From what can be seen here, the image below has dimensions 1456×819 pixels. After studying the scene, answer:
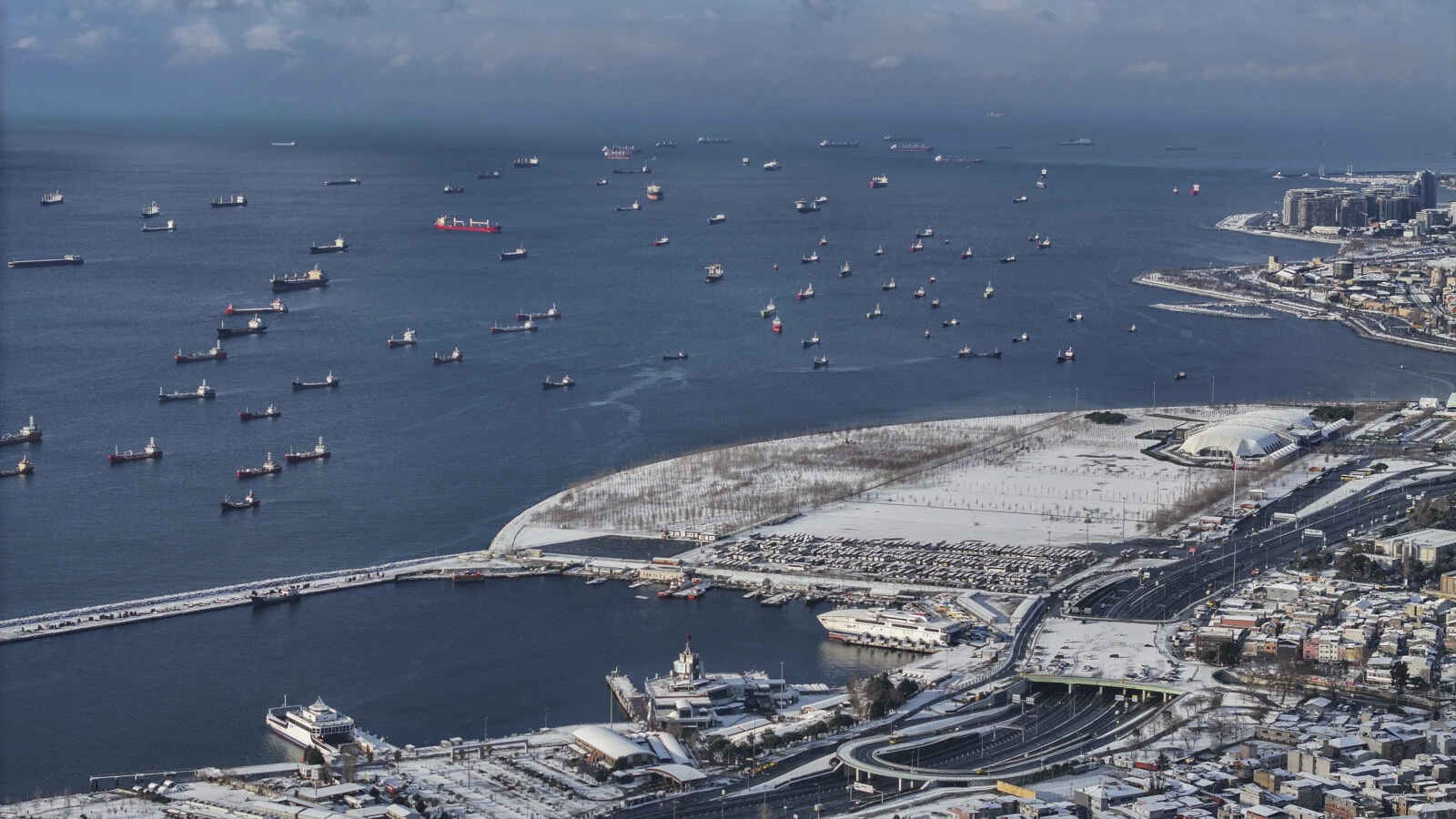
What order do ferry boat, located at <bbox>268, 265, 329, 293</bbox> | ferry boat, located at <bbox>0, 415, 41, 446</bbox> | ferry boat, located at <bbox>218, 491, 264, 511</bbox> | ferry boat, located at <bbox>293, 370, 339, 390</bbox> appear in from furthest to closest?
ferry boat, located at <bbox>268, 265, 329, 293</bbox> < ferry boat, located at <bbox>293, 370, 339, 390</bbox> < ferry boat, located at <bbox>0, 415, 41, 446</bbox> < ferry boat, located at <bbox>218, 491, 264, 511</bbox>

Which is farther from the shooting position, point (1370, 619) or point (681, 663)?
point (1370, 619)

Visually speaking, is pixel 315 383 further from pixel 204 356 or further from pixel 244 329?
pixel 244 329

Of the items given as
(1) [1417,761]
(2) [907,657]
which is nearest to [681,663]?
(2) [907,657]

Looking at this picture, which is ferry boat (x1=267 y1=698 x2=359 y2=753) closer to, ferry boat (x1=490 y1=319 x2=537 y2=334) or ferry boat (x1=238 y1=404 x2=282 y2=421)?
ferry boat (x1=238 y1=404 x2=282 y2=421)

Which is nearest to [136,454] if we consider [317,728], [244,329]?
[244,329]

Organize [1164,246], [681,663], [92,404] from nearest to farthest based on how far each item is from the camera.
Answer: [681,663] < [92,404] < [1164,246]

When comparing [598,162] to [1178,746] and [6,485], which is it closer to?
[6,485]

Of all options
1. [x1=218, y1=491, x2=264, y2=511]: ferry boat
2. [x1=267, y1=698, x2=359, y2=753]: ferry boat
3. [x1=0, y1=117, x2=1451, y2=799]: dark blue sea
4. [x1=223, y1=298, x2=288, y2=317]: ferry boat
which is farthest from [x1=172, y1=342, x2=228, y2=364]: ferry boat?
[x1=267, y1=698, x2=359, y2=753]: ferry boat
